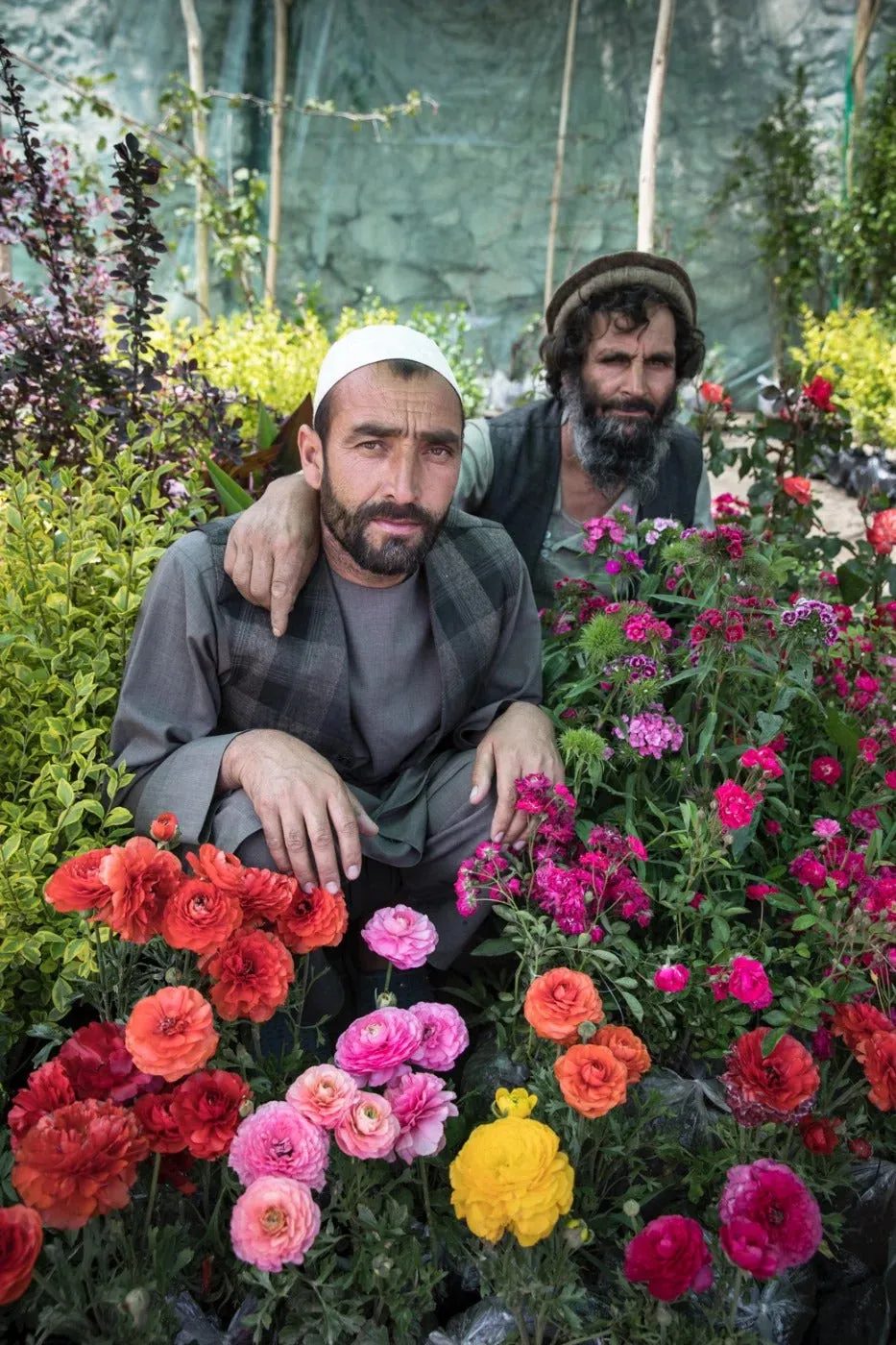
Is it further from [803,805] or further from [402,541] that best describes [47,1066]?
[803,805]

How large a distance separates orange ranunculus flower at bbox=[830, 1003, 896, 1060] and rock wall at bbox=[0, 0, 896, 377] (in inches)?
386

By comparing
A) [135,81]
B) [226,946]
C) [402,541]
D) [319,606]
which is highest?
[135,81]

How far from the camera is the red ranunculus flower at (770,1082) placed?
4.41 ft

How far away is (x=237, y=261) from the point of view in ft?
22.5

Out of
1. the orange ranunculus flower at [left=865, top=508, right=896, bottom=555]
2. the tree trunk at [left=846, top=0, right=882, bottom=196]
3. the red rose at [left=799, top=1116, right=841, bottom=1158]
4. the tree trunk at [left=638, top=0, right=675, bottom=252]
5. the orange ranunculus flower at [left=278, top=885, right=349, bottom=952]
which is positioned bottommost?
the red rose at [left=799, top=1116, right=841, bottom=1158]

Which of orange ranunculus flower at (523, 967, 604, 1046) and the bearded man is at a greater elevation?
the bearded man

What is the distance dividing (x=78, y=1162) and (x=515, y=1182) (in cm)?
48

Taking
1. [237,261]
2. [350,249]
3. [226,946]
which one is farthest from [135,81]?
[226,946]

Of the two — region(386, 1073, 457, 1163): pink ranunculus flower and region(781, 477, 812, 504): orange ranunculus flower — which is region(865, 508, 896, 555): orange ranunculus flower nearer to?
region(781, 477, 812, 504): orange ranunculus flower

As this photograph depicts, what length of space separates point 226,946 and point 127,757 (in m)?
0.63

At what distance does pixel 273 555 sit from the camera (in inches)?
74.0

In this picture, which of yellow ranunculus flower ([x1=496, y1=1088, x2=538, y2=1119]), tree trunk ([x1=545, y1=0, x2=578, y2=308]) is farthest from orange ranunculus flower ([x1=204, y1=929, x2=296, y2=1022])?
tree trunk ([x1=545, y1=0, x2=578, y2=308])

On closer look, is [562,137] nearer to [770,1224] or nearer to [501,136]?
[501,136]

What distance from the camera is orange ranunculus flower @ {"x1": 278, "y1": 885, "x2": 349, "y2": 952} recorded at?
4.73 ft
